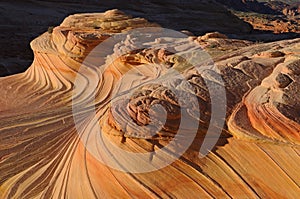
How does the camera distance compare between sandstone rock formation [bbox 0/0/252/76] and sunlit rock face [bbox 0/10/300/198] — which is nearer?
sunlit rock face [bbox 0/10/300/198]

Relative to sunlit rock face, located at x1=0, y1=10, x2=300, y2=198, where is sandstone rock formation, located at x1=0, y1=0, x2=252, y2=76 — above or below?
below

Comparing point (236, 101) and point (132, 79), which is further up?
point (236, 101)

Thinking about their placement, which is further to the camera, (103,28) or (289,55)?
(103,28)

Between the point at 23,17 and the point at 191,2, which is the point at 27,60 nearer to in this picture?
the point at 23,17

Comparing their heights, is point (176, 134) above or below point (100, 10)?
above

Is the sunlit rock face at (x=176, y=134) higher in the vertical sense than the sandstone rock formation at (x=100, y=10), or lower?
higher

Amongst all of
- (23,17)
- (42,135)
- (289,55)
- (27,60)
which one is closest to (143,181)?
(42,135)

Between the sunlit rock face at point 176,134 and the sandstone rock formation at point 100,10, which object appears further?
the sandstone rock formation at point 100,10

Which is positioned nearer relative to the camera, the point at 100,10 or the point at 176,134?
the point at 176,134
